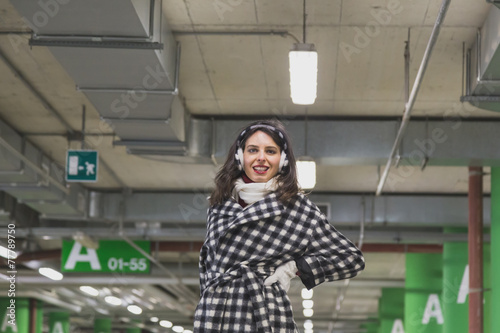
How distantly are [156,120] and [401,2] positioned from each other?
3.01 meters

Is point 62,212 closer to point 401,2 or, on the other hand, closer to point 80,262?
point 80,262

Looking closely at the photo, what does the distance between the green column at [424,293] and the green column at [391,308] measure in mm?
4749

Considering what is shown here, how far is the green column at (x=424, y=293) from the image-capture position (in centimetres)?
1766

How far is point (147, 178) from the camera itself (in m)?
16.1

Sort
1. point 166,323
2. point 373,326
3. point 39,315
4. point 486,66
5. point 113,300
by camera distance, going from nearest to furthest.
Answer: point 486,66 → point 39,315 → point 113,300 → point 373,326 → point 166,323

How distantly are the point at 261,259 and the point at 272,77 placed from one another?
25.7ft

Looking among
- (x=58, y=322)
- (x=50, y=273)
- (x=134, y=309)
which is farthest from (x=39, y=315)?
(x=50, y=273)

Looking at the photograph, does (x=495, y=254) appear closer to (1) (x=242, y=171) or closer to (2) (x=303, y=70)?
(2) (x=303, y=70)

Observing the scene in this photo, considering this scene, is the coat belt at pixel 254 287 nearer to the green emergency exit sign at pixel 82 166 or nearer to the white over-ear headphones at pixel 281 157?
the white over-ear headphones at pixel 281 157

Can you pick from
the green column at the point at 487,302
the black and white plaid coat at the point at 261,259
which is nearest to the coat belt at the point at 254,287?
the black and white plaid coat at the point at 261,259

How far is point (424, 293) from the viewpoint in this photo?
58.9ft

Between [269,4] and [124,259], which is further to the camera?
[124,259]

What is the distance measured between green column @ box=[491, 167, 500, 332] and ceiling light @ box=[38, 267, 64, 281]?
39.0ft

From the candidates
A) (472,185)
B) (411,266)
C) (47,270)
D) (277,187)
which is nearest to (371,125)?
(472,185)
